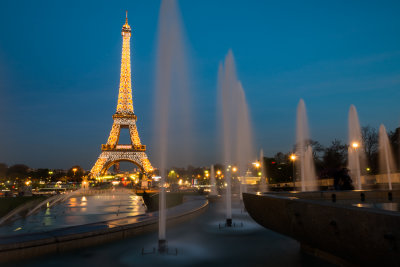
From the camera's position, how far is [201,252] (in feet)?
23.9

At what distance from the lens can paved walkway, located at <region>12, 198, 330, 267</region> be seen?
6387 millimetres

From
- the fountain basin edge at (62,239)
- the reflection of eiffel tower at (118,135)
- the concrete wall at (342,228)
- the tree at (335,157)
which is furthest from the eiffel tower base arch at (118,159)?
the concrete wall at (342,228)

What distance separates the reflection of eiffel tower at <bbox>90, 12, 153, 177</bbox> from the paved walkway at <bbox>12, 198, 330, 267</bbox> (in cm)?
7479

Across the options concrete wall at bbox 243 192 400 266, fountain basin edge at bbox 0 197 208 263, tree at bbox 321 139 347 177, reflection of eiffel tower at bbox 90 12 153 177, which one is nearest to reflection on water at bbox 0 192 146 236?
fountain basin edge at bbox 0 197 208 263

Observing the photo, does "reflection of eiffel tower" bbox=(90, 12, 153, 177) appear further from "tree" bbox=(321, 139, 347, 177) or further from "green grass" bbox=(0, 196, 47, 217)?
"green grass" bbox=(0, 196, 47, 217)

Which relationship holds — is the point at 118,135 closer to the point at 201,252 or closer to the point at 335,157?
the point at 335,157

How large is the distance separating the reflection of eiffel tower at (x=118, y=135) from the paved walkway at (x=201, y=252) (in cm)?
7479

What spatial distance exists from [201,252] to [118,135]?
79301 mm

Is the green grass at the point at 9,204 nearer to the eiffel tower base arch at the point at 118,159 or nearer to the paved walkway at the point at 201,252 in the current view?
the paved walkway at the point at 201,252

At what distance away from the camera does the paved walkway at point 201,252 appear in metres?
6.39

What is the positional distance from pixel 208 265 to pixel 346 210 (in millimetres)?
2898

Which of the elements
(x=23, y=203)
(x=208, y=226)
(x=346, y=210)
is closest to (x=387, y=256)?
(x=346, y=210)

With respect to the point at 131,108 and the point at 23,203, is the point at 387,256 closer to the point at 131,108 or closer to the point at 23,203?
the point at 23,203

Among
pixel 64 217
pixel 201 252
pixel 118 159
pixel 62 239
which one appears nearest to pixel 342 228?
pixel 201 252
